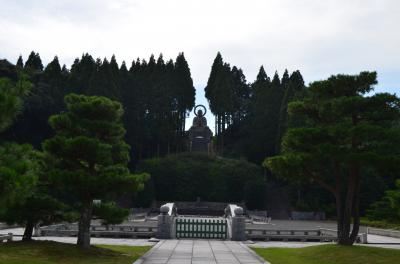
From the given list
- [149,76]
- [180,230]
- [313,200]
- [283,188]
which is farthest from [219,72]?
[180,230]

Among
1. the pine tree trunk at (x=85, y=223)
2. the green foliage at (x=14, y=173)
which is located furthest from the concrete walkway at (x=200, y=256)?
the green foliage at (x=14, y=173)

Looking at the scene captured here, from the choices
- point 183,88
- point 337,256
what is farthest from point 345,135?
point 183,88

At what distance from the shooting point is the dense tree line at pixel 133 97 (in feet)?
186

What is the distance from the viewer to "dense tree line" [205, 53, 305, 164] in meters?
62.1

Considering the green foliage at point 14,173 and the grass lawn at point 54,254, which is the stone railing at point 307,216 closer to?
the grass lawn at point 54,254

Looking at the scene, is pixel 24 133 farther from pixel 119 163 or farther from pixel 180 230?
pixel 119 163

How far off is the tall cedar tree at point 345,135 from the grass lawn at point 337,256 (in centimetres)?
151

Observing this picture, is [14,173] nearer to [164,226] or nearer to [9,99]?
[9,99]

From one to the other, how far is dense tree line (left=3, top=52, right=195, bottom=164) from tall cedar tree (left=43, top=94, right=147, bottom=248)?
35725 mm

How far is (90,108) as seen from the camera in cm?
1917

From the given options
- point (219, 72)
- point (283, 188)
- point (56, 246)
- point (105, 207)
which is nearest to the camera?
point (56, 246)

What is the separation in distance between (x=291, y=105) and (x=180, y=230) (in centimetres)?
1255

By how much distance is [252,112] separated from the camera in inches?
2645

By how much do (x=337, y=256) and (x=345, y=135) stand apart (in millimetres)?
4781
